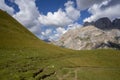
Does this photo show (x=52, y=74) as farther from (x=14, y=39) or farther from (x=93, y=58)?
(x=14, y=39)

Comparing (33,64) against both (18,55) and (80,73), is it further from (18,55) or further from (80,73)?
(80,73)

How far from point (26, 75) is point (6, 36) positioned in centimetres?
5864

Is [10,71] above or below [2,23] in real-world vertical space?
below

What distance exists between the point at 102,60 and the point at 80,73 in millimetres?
35792

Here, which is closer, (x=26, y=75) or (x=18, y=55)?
(x=26, y=75)

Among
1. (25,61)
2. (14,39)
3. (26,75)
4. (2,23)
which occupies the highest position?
(2,23)

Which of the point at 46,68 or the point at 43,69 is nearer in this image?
the point at 43,69

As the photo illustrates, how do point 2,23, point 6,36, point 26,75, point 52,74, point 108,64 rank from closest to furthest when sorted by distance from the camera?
point 26,75, point 52,74, point 108,64, point 6,36, point 2,23

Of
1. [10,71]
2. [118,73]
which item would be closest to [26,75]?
[10,71]

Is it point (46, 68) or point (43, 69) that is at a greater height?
point (46, 68)

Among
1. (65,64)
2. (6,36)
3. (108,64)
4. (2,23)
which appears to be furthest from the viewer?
(2,23)

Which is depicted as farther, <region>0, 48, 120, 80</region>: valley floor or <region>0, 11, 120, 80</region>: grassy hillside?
<region>0, 11, 120, 80</region>: grassy hillside

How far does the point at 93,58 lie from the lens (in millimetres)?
115000

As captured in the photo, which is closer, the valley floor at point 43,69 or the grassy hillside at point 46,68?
the valley floor at point 43,69
